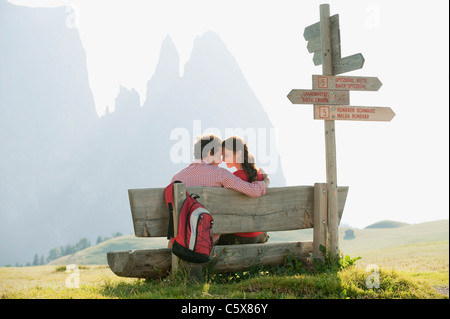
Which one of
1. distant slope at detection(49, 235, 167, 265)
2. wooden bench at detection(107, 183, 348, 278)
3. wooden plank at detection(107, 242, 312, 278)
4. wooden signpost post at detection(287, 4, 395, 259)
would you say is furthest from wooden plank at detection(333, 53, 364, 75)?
distant slope at detection(49, 235, 167, 265)

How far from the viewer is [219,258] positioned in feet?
22.4

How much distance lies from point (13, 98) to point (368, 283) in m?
207

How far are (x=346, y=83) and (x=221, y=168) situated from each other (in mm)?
2775

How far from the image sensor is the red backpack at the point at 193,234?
607 cm

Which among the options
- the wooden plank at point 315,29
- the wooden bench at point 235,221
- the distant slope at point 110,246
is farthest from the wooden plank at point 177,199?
the distant slope at point 110,246

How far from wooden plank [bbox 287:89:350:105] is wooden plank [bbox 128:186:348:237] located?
1434 millimetres

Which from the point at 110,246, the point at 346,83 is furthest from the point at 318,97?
the point at 110,246

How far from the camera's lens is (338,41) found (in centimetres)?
793

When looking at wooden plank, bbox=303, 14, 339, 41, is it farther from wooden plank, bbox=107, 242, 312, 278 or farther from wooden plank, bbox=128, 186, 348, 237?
wooden plank, bbox=107, 242, 312, 278

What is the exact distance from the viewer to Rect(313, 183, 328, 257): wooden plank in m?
7.44

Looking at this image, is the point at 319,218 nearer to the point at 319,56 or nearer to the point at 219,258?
the point at 219,258

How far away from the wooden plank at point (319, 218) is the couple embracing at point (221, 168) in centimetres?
94
